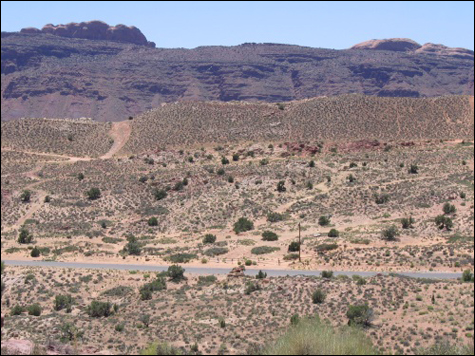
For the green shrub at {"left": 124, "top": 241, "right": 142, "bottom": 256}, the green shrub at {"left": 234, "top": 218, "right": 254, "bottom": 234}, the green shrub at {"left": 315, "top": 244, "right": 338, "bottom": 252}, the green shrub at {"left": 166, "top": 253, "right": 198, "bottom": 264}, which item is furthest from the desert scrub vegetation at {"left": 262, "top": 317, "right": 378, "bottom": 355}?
the green shrub at {"left": 234, "top": 218, "right": 254, "bottom": 234}

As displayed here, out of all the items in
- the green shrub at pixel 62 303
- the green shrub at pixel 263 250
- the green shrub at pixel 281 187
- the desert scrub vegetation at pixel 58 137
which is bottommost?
the green shrub at pixel 62 303

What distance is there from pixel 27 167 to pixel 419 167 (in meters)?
50.5

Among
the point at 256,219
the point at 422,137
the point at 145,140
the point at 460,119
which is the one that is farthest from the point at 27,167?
the point at 460,119

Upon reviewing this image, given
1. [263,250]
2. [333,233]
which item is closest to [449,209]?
[333,233]

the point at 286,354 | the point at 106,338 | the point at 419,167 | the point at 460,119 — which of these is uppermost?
the point at 460,119

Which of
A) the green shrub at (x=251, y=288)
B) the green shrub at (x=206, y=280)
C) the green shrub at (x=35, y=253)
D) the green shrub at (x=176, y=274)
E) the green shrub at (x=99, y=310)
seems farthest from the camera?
the green shrub at (x=35, y=253)

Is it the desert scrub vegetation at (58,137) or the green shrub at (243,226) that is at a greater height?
the desert scrub vegetation at (58,137)

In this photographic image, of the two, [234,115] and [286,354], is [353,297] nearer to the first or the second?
[286,354]

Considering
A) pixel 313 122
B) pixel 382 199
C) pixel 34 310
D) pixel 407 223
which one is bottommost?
pixel 34 310

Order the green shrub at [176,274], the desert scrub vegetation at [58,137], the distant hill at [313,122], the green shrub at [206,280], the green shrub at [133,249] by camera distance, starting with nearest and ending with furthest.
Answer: the green shrub at [206,280] → the green shrub at [176,274] → the green shrub at [133,249] → the distant hill at [313,122] → the desert scrub vegetation at [58,137]

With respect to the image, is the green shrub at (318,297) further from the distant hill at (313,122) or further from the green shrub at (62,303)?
the distant hill at (313,122)

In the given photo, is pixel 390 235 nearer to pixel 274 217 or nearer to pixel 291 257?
pixel 291 257

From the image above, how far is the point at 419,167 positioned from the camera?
69.1m

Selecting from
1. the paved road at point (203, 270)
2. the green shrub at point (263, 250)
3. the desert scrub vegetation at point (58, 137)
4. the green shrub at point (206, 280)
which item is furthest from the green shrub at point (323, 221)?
the desert scrub vegetation at point (58, 137)
